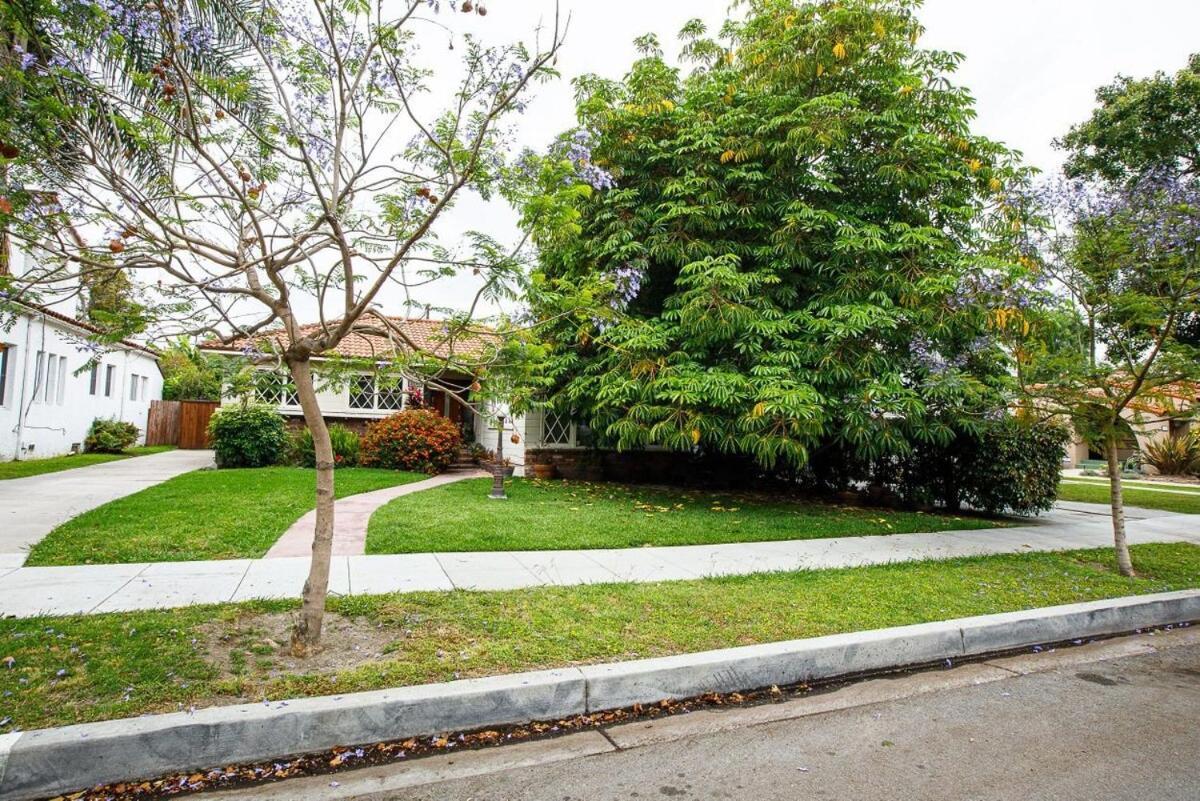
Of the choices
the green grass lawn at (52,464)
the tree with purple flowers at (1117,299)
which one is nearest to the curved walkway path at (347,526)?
the green grass lawn at (52,464)

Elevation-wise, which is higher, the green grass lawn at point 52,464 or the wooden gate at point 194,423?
the wooden gate at point 194,423

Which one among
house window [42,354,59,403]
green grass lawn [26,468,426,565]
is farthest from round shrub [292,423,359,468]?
house window [42,354,59,403]

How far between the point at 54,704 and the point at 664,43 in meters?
12.2

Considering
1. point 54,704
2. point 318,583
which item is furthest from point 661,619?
point 54,704

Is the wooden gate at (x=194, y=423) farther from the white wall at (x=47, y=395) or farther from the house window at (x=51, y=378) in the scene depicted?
the house window at (x=51, y=378)

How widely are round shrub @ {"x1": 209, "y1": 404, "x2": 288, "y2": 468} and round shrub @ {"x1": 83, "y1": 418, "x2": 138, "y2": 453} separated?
6.70 metres

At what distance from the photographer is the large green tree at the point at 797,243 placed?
8953mm

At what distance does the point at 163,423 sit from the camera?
24.1m

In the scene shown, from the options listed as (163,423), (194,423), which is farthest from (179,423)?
(194,423)

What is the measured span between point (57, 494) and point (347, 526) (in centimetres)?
517

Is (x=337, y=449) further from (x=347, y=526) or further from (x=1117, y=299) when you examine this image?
(x=1117, y=299)

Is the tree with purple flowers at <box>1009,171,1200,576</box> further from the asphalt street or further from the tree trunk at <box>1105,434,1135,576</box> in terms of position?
the asphalt street

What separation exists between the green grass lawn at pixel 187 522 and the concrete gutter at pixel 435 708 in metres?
3.55

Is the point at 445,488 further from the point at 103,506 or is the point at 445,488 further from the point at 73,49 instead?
the point at 73,49
